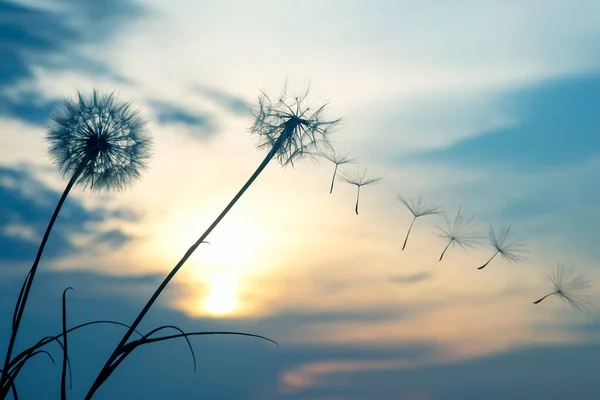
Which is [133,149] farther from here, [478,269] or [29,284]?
[478,269]

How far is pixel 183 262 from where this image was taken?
21.8 ft

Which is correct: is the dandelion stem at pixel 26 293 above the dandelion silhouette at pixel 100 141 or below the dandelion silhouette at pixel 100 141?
below

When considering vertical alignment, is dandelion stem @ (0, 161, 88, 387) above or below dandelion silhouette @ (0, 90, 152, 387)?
below

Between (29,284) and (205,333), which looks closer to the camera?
(205,333)

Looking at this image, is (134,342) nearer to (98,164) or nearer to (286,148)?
(286,148)

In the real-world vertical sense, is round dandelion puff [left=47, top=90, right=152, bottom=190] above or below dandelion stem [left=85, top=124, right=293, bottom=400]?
above

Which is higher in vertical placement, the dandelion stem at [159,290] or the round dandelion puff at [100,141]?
the round dandelion puff at [100,141]

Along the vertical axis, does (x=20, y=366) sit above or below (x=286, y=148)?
below

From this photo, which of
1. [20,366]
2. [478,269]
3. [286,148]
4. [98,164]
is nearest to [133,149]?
[98,164]

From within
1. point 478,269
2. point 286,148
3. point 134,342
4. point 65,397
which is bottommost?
point 65,397

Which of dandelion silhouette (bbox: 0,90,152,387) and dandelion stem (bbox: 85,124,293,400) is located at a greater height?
dandelion silhouette (bbox: 0,90,152,387)

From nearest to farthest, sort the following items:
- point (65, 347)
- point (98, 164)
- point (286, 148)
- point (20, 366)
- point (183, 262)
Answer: point (183, 262)
point (65, 347)
point (20, 366)
point (286, 148)
point (98, 164)

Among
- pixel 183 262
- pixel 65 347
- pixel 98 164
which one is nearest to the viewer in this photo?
pixel 183 262

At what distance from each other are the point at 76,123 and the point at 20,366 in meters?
4.06
